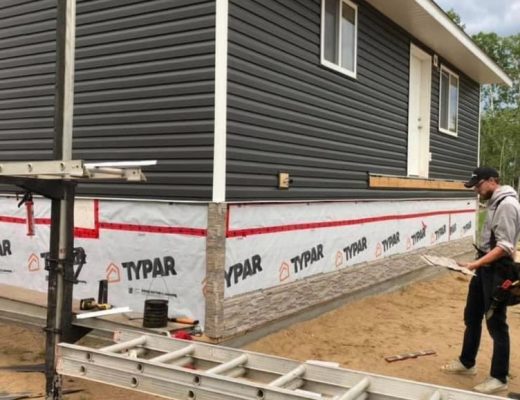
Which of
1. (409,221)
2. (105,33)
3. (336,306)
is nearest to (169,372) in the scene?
(105,33)

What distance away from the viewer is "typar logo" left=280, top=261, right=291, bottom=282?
6844 mm

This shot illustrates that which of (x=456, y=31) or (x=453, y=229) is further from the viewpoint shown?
(x=453, y=229)

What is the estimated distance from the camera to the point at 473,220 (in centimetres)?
1485

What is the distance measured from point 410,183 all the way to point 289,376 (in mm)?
7737

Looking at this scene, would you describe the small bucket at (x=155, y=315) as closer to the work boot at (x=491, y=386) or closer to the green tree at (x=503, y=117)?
the work boot at (x=491, y=386)

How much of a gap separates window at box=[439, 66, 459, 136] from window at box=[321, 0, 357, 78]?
443 cm

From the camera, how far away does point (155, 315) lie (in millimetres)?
5438

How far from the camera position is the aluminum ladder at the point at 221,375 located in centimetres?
310

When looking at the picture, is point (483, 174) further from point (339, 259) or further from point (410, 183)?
point (410, 183)

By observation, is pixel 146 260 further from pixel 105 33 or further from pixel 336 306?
pixel 336 306

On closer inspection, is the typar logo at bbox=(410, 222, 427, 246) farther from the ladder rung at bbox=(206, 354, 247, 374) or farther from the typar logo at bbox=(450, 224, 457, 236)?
the ladder rung at bbox=(206, 354, 247, 374)

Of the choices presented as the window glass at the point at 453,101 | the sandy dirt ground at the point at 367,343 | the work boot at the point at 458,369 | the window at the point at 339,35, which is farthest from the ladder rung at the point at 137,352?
the window glass at the point at 453,101

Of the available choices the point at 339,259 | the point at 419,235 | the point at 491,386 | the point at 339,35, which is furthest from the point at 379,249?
the point at 491,386

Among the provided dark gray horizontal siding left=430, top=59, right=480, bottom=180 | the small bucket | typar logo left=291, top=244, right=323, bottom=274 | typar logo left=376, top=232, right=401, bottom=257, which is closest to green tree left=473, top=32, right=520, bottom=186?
dark gray horizontal siding left=430, top=59, right=480, bottom=180
